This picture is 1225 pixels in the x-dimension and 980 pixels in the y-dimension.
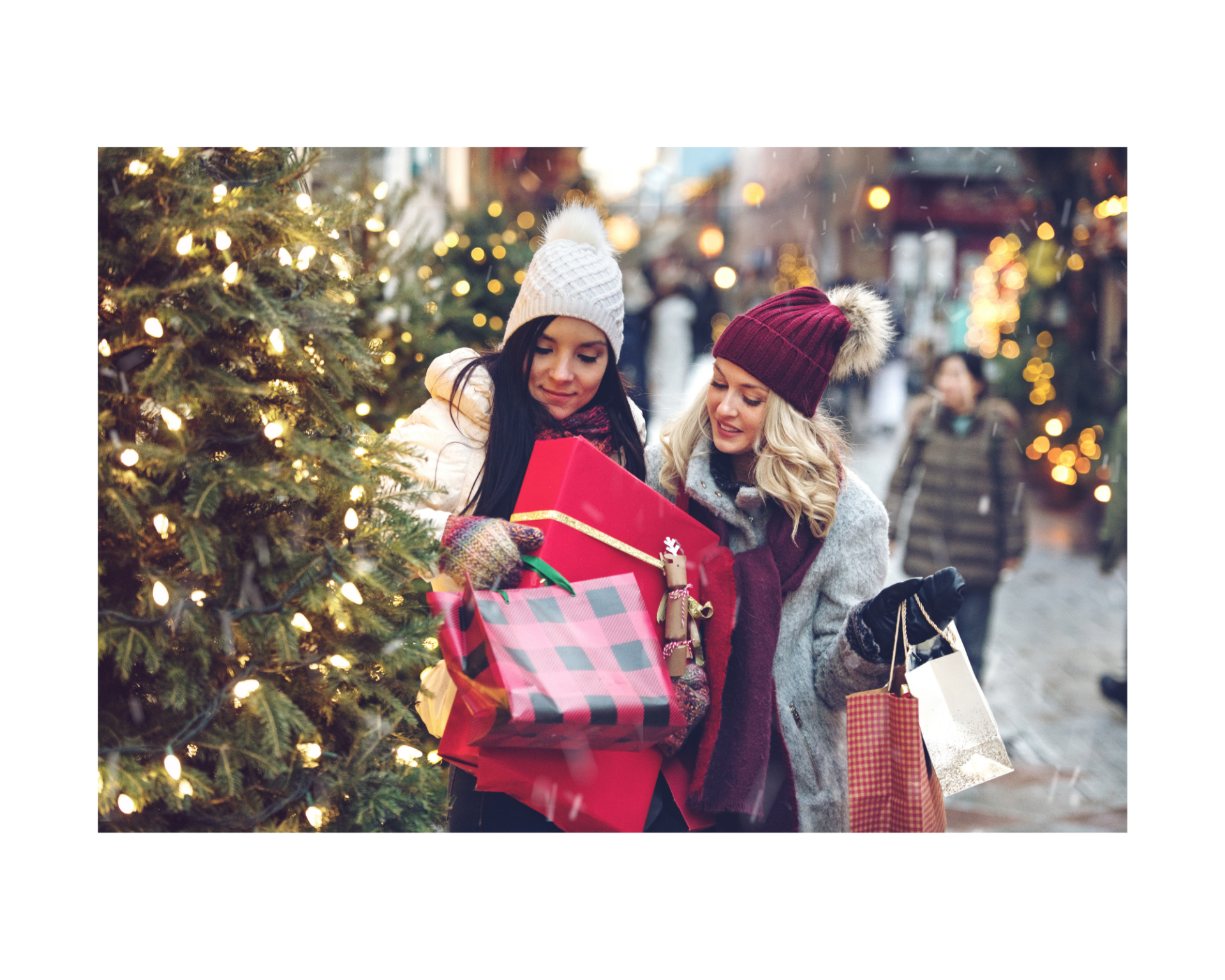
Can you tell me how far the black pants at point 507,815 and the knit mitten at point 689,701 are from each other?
12cm

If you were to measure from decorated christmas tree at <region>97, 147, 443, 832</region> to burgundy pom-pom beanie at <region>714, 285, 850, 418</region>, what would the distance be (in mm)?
841

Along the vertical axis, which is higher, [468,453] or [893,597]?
[468,453]

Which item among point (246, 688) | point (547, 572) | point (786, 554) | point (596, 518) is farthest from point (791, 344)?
point (246, 688)

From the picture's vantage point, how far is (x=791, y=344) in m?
2.29

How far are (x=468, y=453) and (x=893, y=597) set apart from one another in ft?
3.38

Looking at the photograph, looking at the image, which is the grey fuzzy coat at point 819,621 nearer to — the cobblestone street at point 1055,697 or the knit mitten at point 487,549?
the cobblestone street at point 1055,697

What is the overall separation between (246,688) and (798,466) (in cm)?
131

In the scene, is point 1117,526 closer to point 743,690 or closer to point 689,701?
point 743,690

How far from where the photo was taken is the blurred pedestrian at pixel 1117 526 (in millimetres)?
5520

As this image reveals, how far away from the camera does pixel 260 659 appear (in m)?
2.03

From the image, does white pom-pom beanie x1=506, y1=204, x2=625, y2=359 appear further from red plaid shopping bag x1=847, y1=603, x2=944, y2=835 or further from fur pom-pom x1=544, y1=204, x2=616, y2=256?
red plaid shopping bag x1=847, y1=603, x2=944, y2=835

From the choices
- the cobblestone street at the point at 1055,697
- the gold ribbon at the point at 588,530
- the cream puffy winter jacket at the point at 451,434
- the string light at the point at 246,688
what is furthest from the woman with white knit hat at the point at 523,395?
the cobblestone street at the point at 1055,697
